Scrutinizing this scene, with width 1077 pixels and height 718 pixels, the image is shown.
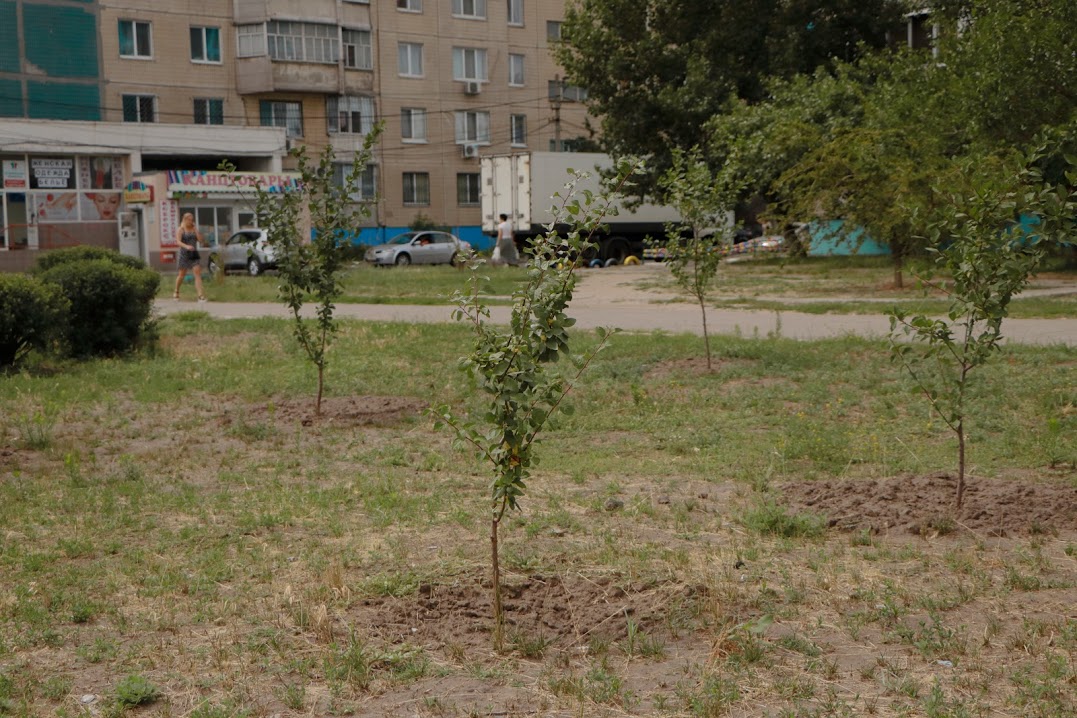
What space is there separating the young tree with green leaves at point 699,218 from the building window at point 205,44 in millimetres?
38271

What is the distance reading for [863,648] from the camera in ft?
15.0

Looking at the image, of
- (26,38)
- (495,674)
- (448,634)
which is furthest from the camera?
(26,38)

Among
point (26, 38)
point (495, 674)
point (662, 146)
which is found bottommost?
point (495, 674)

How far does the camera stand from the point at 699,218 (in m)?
11.7

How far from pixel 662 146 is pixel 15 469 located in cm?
2991

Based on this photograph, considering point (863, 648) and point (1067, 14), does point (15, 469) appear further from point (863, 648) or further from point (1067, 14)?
point (1067, 14)

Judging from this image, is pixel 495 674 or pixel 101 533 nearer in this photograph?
pixel 495 674

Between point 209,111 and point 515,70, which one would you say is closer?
point 209,111

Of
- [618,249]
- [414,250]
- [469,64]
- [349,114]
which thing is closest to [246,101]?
[349,114]

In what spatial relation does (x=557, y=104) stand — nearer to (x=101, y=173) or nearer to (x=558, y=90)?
(x=558, y=90)

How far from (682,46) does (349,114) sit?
19021mm

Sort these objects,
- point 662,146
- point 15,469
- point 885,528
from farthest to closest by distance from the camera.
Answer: point 662,146 → point 15,469 → point 885,528

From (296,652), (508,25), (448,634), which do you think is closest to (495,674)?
(448,634)

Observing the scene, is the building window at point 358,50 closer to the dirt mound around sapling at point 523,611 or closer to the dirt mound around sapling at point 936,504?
the dirt mound around sapling at point 936,504
